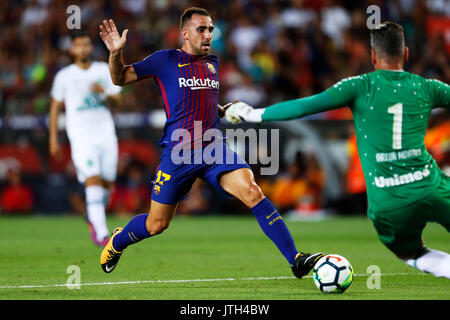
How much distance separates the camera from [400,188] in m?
5.81

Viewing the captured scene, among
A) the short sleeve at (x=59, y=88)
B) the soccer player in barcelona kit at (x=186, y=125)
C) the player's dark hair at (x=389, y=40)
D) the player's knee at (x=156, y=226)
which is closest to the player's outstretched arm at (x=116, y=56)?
the soccer player in barcelona kit at (x=186, y=125)

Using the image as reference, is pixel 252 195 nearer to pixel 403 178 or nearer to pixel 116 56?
pixel 403 178

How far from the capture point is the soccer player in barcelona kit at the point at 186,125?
7023mm

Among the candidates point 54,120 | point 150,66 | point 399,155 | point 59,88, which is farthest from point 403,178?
point 54,120

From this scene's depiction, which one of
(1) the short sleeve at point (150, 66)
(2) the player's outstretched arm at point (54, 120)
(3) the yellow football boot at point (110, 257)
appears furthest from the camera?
(2) the player's outstretched arm at point (54, 120)

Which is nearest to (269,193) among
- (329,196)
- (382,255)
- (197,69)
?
(329,196)

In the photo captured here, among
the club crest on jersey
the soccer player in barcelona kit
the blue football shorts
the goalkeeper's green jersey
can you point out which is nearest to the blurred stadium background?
the club crest on jersey

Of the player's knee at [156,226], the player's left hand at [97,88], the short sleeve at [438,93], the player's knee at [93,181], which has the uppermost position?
the player's left hand at [97,88]

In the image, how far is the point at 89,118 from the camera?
10.9 metres

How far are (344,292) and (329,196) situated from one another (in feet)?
39.4

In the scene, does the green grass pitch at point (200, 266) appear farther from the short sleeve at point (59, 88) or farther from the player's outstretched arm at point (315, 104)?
the short sleeve at point (59, 88)

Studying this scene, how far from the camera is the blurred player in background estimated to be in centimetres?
1073
